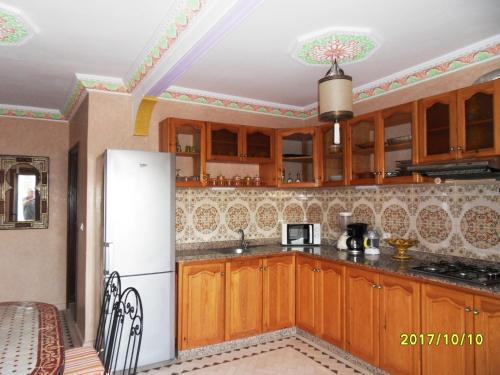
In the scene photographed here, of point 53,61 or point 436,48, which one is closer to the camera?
point 436,48

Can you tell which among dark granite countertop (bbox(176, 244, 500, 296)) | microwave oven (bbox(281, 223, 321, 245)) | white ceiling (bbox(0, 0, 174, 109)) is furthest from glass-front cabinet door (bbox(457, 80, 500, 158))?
white ceiling (bbox(0, 0, 174, 109))

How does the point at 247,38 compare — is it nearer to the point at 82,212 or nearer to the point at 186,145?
the point at 186,145

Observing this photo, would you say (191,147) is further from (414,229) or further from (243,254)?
(414,229)

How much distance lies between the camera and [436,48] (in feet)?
9.35

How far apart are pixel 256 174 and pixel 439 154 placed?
206 centimetres

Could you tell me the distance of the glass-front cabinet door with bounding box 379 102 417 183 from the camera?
304 cm

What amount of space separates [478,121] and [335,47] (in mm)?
1146

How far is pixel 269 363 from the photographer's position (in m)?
3.15

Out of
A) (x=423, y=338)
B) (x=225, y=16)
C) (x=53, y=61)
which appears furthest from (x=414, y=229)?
(x=53, y=61)

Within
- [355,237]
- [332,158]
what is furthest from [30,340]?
[332,158]

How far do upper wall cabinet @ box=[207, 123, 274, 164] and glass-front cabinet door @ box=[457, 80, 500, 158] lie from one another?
6.28ft

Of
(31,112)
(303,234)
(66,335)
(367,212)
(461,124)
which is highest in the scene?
(31,112)

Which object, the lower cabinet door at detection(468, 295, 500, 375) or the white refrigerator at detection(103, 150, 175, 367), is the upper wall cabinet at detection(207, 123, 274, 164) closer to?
the white refrigerator at detection(103, 150, 175, 367)

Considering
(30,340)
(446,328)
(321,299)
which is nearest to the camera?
(30,340)
